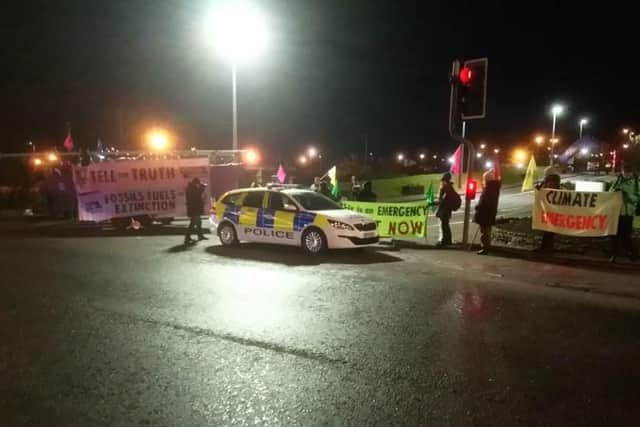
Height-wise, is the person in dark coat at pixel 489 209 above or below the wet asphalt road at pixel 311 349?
above

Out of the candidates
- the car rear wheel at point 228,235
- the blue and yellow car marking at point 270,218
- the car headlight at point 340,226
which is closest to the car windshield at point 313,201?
the blue and yellow car marking at point 270,218

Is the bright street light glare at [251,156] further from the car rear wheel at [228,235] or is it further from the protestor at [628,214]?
the protestor at [628,214]

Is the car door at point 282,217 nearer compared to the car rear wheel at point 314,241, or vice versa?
the car rear wheel at point 314,241

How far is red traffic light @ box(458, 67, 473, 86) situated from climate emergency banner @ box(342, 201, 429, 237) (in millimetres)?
3011

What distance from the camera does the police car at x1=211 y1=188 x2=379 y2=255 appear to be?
1117cm

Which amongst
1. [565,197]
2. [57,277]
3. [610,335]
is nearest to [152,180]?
[57,277]

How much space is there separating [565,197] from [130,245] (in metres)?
10.1

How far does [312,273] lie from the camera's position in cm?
945

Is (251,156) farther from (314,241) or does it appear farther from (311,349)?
(311,349)

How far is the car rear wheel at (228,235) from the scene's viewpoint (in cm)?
1277

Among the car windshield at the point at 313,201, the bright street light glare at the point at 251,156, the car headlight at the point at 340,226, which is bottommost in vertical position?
the car headlight at the point at 340,226

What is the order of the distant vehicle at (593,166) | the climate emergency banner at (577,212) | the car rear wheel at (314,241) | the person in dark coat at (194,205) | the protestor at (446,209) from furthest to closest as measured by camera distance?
the distant vehicle at (593,166), the person in dark coat at (194,205), the protestor at (446,209), the car rear wheel at (314,241), the climate emergency banner at (577,212)

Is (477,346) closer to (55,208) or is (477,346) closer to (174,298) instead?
(174,298)

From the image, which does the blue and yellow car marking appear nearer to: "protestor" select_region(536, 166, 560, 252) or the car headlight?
the car headlight
